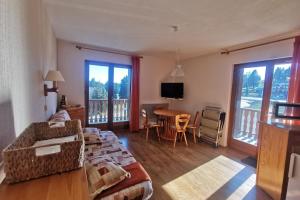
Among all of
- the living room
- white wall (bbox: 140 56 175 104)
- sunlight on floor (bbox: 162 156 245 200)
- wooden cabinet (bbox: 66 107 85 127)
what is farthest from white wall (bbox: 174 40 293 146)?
wooden cabinet (bbox: 66 107 85 127)

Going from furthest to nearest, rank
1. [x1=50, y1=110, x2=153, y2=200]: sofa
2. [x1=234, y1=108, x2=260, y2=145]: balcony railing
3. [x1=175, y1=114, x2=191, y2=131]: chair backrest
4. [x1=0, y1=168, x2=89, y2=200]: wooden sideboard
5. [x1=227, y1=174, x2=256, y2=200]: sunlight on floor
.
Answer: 1. [x1=175, y1=114, x2=191, y2=131]: chair backrest
2. [x1=234, y1=108, x2=260, y2=145]: balcony railing
3. [x1=227, y1=174, x2=256, y2=200]: sunlight on floor
4. [x1=50, y1=110, x2=153, y2=200]: sofa
5. [x1=0, y1=168, x2=89, y2=200]: wooden sideboard

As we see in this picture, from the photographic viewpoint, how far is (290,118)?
219 centimetres

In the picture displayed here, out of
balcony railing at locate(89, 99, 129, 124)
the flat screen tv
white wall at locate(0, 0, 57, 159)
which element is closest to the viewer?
white wall at locate(0, 0, 57, 159)

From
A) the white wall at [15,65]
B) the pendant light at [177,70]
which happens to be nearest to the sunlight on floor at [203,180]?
the white wall at [15,65]

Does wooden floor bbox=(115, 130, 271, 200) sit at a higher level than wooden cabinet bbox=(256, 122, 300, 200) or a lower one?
lower

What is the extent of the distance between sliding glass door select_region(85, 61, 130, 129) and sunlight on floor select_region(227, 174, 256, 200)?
348cm

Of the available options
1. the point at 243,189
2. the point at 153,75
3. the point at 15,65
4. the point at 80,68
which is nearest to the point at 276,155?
the point at 243,189

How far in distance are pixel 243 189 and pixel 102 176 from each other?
79.3 inches

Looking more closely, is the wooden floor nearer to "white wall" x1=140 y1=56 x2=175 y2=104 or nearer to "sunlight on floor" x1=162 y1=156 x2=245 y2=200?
"sunlight on floor" x1=162 y1=156 x2=245 y2=200

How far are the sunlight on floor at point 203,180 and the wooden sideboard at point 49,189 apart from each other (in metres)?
1.69

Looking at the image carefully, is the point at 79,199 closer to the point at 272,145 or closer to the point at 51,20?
the point at 272,145

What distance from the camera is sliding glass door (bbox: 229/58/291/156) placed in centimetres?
287

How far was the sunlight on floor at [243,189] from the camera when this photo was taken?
203cm

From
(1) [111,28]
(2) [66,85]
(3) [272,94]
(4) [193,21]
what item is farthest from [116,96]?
(3) [272,94]
